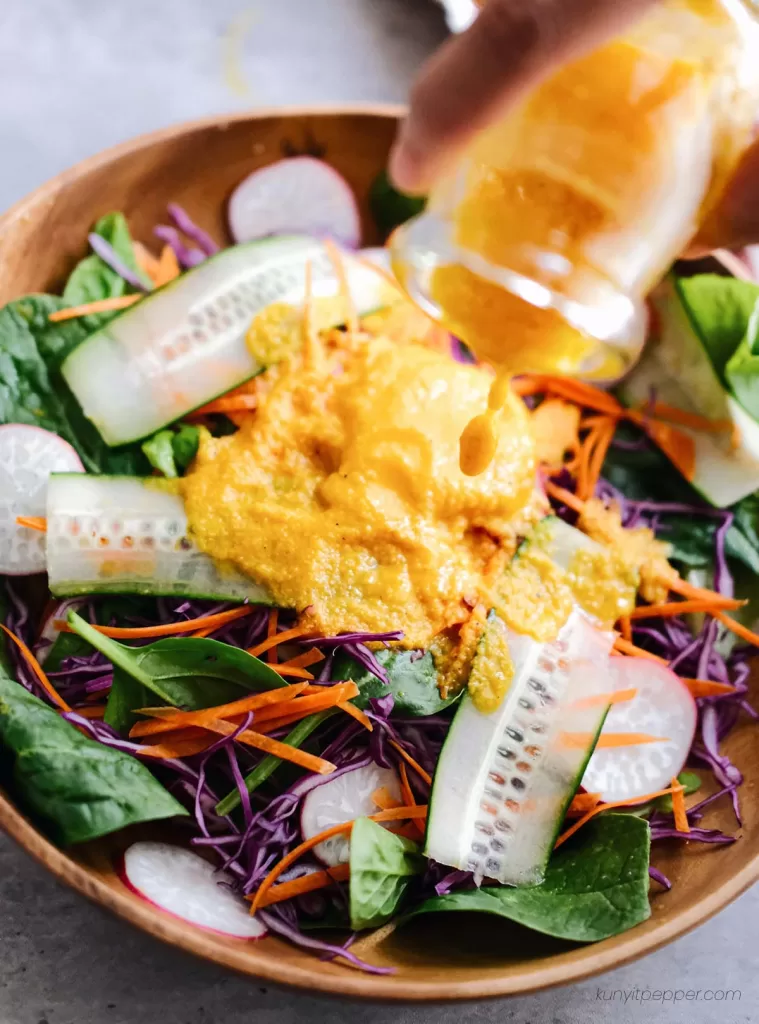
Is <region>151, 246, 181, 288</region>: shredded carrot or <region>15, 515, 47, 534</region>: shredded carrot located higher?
<region>151, 246, 181, 288</region>: shredded carrot

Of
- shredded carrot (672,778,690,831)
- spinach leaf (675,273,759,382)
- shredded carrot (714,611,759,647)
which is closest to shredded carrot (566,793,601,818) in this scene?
shredded carrot (672,778,690,831)

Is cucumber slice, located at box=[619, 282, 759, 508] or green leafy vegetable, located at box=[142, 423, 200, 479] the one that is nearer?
green leafy vegetable, located at box=[142, 423, 200, 479]

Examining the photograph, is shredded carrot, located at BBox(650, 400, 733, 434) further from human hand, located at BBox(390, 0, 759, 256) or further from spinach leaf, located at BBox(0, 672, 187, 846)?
spinach leaf, located at BBox(0, 672, 187, 846)

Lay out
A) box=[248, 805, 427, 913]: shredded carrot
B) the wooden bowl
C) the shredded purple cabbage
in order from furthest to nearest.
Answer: the shredded purple cabbage, box=[248, 805, 427, 913]: shredded carrot, the wooden bowl

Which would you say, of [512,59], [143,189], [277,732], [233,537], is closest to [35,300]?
[143,189]

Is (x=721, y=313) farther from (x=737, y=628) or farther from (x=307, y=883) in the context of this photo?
(x=307, y=883)

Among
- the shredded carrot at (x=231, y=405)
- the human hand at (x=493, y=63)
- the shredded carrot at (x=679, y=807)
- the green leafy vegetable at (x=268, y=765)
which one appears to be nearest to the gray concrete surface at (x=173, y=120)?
the shredded carrot at (x=679, y=807)

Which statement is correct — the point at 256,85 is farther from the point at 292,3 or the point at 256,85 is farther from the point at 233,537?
the point at 233,537

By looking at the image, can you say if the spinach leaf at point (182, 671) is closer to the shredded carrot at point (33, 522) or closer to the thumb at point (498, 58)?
the shredded carrot at point (33, 522)
